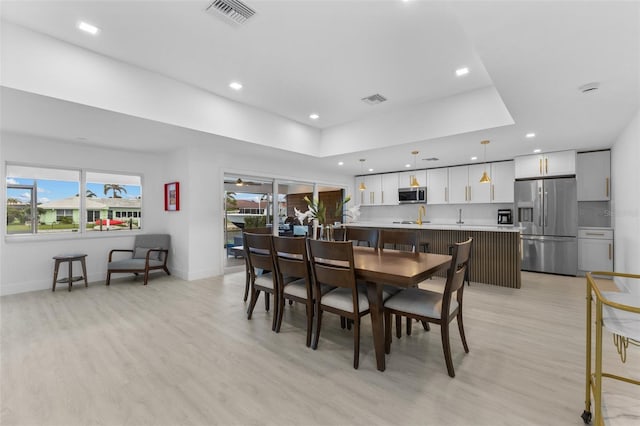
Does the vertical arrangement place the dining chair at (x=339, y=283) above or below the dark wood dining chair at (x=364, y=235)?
below

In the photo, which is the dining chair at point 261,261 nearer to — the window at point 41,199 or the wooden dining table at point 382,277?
the wooden dining table at point 382,277

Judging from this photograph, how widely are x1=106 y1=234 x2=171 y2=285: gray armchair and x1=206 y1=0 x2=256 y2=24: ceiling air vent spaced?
12.2 feet

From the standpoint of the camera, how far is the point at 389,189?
7.84 m

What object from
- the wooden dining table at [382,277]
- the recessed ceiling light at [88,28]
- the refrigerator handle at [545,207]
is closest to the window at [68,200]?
the recessed ceiling light at [88,28]

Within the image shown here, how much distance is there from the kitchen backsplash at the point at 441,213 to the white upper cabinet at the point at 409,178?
2.05ft

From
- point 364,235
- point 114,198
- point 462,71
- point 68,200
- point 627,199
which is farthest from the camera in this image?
point 114,198

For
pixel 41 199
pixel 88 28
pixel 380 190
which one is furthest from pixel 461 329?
pixel 41 199

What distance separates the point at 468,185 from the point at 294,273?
17.9 ft

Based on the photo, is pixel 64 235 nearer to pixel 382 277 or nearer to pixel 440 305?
pixel 382 277

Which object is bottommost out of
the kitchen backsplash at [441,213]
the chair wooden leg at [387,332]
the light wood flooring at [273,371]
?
the light wood flooring at [273,371]

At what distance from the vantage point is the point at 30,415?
1.68m

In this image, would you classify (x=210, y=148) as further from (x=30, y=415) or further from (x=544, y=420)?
(x=544, y=420)

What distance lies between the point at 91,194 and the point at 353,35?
16.4 ft

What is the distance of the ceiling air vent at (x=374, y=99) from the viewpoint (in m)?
4.17
